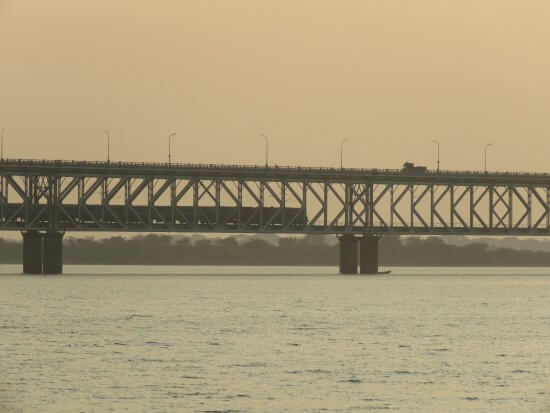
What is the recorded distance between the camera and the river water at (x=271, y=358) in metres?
56.3

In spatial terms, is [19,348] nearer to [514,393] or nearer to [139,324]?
[139,324]

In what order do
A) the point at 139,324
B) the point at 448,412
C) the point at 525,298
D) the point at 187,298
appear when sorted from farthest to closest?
the point at 525,298
the point at 187,298
the point at 139,324
the point at 448,412

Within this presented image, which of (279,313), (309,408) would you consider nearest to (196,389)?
(309,408)

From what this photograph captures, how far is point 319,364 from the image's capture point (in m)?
69.7

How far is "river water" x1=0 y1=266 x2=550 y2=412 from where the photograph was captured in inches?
2218

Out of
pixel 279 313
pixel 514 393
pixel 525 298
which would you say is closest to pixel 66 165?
pixel 525 298

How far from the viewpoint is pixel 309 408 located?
54.0 m

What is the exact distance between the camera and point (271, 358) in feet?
239

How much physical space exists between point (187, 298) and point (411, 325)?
52860 millimetres

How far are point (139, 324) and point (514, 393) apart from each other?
46.1m

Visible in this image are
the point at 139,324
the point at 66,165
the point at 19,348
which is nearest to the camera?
the point at 19,348

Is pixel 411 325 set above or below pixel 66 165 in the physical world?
below

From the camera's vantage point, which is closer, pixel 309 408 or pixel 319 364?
pixel 309 408

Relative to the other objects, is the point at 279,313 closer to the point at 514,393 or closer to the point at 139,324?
the point at 139,324
